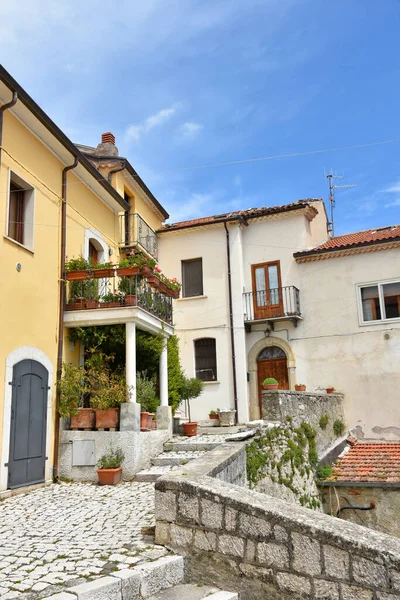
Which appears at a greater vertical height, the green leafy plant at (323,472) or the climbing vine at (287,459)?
the climbing vine at (287,459)

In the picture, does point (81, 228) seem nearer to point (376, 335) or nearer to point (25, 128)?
point (25, 128)

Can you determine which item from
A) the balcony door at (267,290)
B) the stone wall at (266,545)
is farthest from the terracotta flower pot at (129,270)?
the balcony door at (267,290)

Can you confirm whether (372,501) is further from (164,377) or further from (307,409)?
(164,377)

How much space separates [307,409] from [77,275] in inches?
248

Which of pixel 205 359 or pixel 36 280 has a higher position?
pixel 36 280

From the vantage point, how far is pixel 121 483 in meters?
8.89

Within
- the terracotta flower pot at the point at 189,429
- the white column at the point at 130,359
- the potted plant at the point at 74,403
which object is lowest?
the terracotta flower pot at the point at 189,429

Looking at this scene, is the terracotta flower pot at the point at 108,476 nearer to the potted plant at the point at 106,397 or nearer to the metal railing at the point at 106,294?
the potted plant at the point at 106,397

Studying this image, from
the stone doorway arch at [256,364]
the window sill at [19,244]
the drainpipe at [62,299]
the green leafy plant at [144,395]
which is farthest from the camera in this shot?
the stone doorway arch at [256,364]

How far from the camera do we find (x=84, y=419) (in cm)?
972

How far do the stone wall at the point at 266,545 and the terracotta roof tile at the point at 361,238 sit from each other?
43.9ft

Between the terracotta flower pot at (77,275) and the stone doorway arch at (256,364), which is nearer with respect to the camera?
the terracotta flower pot at (77,275)

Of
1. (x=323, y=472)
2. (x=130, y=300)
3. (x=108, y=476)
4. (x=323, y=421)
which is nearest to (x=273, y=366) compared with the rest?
(x=323, y=421)

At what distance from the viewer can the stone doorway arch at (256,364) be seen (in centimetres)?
1762
